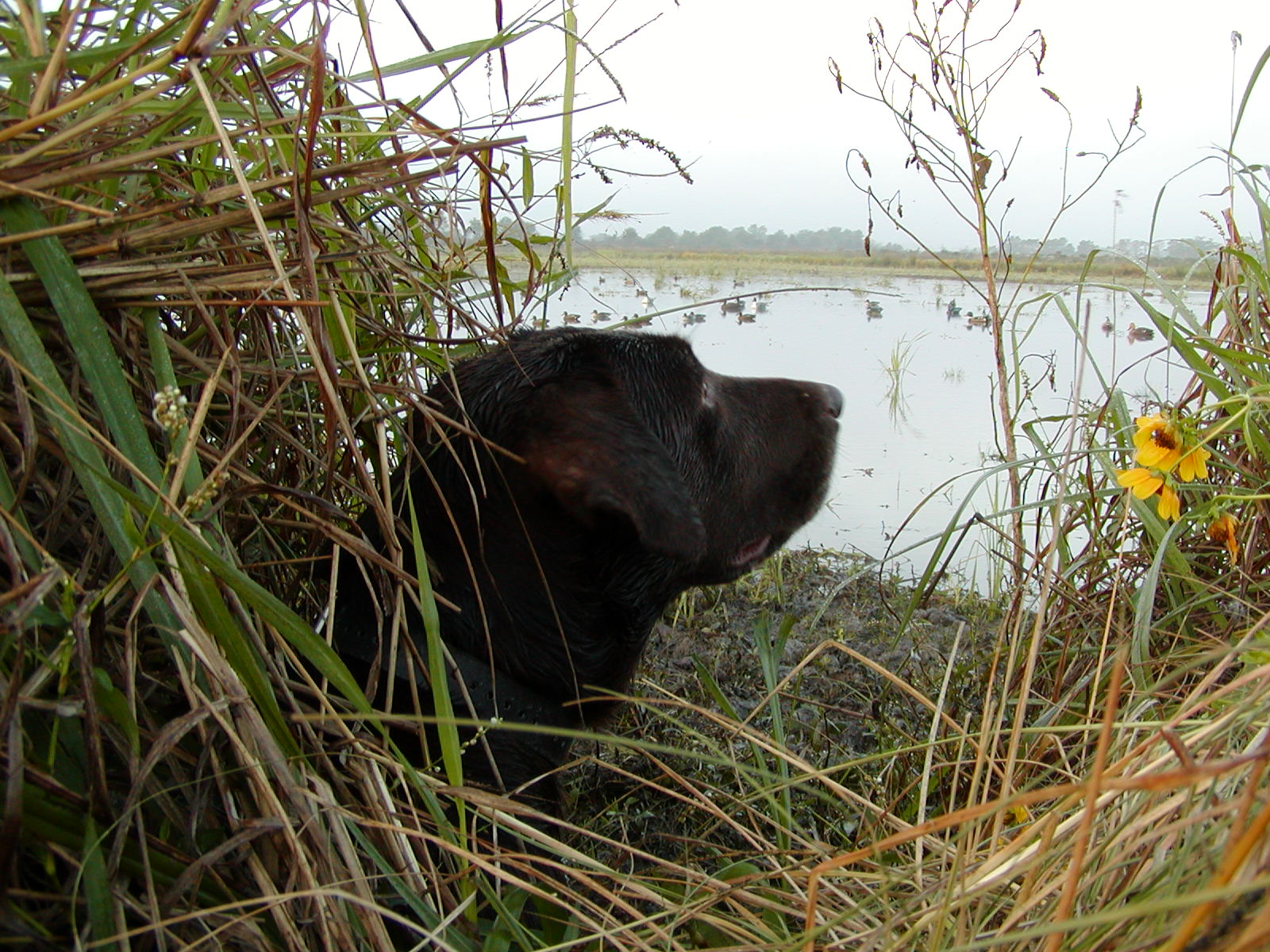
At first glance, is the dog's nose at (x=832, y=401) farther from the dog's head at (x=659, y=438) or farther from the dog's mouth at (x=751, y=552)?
the dog's mouth at (x=751, y=552)

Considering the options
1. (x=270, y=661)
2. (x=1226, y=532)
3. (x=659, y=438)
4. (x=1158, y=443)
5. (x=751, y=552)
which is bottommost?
(x=751, y=552)

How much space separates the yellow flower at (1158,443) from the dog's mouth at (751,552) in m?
1.10

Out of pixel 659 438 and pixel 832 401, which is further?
pixel 832 401

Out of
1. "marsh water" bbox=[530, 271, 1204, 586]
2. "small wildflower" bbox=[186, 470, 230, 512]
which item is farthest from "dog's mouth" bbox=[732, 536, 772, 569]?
"small wildflower" bbox=[186, 470, 230, 512]

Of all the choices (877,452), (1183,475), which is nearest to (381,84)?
(1183,475)

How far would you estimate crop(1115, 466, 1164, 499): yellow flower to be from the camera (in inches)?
65.9

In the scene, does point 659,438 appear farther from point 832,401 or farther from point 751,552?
point 832,401

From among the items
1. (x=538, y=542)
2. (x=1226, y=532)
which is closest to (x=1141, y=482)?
(x=1226, y=532)

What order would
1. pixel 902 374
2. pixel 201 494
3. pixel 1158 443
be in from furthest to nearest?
pixel 902 374
pixel 1158 443
pixel 201 494

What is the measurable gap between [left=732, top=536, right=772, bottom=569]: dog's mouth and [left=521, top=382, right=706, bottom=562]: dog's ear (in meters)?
0.49

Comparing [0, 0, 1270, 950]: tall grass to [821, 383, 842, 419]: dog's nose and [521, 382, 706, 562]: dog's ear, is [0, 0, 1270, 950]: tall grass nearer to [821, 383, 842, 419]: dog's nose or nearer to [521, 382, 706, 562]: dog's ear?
[521, 382, 706, 562]: dog's ear

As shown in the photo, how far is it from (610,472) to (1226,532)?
4.72 feet

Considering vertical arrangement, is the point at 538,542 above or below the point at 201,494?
below

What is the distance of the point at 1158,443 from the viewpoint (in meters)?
1.66
